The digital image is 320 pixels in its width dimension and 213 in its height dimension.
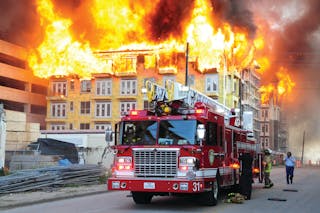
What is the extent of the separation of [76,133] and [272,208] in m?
44.2

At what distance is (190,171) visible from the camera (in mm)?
12016

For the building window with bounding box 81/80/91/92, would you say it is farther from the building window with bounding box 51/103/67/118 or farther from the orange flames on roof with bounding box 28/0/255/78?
the building window with bounding box 51/103/67/118

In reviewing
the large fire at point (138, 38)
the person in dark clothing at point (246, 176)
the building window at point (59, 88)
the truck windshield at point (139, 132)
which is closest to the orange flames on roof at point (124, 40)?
A: the large fire at point (138, 38)

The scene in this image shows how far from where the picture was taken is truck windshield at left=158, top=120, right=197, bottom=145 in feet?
40.4

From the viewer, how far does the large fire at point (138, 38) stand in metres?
51.2

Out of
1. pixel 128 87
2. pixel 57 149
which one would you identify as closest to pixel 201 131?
pixel 57 149

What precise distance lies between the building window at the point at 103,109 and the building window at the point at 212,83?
47.8 ft

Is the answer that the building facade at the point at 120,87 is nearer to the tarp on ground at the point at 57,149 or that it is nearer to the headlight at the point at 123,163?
the tarp on ground at the point at 57,149

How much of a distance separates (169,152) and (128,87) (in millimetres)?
55130

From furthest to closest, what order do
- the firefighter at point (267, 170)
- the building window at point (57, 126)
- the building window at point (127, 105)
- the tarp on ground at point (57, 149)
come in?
the building window at point (57, 126) < the building window at point (127, 105) < the tarp on ground at point (57, 149) < the firefighter at point (267, 170)

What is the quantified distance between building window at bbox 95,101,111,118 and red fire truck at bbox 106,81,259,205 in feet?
177

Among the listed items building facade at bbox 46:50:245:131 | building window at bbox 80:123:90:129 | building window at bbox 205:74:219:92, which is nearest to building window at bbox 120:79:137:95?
building facade at bbox 46:50:245:131

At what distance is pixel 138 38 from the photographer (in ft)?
189

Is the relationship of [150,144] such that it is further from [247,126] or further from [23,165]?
[23,165]
